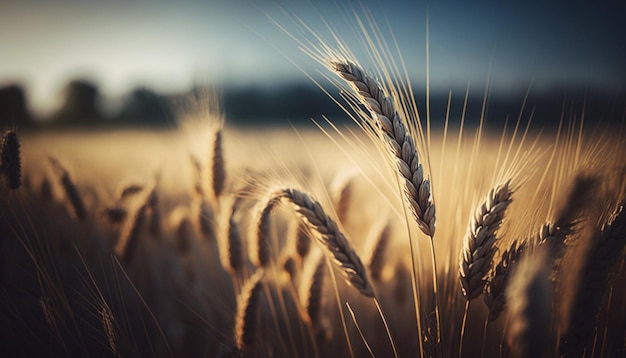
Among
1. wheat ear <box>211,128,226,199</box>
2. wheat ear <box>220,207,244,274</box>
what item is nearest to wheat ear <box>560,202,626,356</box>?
wheat ear <box>220,207,244,274</box>

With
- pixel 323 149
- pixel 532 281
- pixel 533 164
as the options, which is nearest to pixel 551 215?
pixel 533 164

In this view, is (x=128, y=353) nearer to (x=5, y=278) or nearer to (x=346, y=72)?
(x=5, y=278)

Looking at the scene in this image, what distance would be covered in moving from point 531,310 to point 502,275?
0.79ft

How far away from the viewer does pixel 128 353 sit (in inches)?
49.8

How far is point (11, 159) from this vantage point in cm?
135

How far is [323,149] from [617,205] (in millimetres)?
5313

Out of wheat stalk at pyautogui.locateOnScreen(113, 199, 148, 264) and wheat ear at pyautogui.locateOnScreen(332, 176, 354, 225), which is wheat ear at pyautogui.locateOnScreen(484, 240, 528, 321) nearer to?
wheat ear at pyautogui.locateOnScreen(332, 176, 354, 225)

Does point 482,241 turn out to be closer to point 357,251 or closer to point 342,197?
point 357,251

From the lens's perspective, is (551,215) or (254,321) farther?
(254,321)

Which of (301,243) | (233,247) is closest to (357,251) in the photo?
(301,243)

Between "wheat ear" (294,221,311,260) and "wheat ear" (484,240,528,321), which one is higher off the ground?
"wheat ear" (484,240,528,321)

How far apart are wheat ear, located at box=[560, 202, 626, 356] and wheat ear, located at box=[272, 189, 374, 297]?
0.53 meters

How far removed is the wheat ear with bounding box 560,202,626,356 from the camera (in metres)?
0.95

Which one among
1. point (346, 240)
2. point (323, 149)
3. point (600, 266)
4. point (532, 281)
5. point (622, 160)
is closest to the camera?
point (532, 281)
